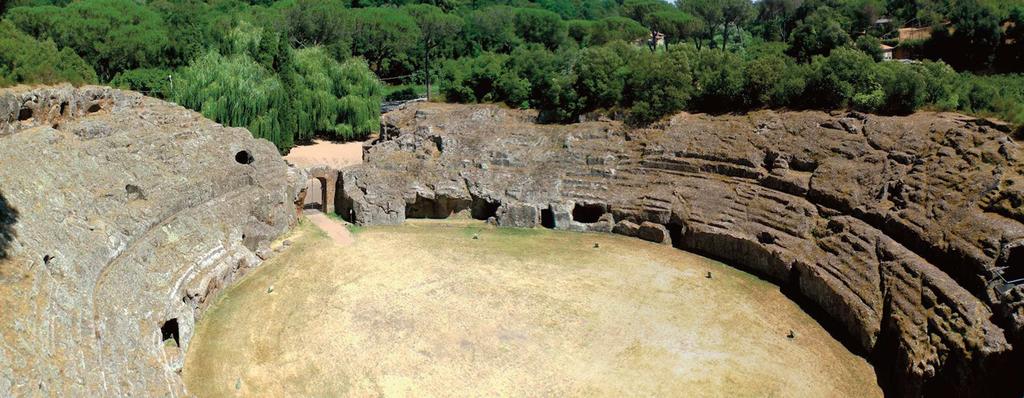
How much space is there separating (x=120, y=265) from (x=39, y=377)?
6553 millimetres

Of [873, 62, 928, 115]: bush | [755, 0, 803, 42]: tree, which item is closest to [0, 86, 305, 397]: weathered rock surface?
[873, 62, 928, 115]: bush

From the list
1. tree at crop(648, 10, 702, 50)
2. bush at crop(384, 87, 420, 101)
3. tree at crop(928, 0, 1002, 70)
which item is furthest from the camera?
bush at crop(384, 87, 420, 101)

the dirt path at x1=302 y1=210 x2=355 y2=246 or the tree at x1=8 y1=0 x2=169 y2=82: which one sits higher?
the tree at x1=8 y1=0 x2=169 y2=82

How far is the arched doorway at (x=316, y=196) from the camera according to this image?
30062mm

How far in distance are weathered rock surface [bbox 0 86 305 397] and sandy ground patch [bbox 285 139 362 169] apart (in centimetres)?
882

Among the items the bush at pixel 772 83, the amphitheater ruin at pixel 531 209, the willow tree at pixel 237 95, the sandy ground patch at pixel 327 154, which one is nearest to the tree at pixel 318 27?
the sandy ground patch at pixel 327 154

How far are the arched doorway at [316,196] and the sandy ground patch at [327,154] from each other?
3.32 m

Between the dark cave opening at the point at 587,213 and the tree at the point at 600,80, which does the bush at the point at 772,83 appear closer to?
the tree at the point at 600,80

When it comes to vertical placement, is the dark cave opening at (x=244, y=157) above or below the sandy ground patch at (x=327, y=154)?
above

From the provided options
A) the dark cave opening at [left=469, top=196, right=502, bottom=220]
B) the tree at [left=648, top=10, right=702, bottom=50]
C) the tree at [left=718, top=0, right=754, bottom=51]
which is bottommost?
the dark cave opening at [left=469, top=196, right=502, bottom=220]

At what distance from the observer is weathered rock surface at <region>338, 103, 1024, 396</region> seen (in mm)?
17156

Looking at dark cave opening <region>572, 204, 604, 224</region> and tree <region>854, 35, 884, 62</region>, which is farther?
tree <region>854, 35, 884, 62</region>

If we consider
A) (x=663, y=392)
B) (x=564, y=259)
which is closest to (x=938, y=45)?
(x=564, y=259)

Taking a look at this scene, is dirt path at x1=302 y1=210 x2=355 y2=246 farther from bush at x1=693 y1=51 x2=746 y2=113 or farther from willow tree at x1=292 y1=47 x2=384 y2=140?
bush at x1=693 y1=51 x2=746 y2=113
